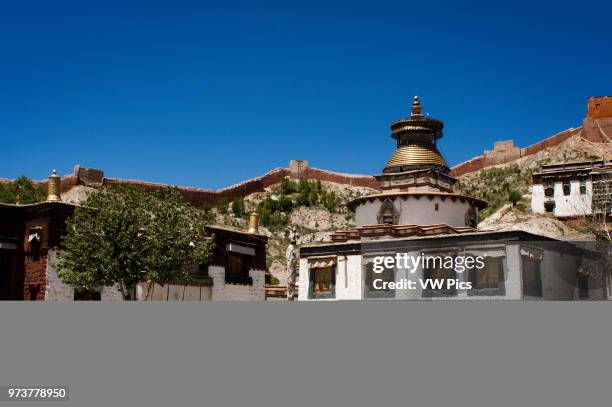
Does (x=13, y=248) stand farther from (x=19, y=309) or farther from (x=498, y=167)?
(x=498, y=167)

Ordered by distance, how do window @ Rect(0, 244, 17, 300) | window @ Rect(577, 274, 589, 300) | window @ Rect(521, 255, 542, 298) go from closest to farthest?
window @ Rect(577, 274, 589, 300) → window @ Rect(521, 255, 542, 298) → window @ Rect(0, 244, 17, 300)

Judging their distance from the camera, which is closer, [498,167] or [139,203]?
[139,203]

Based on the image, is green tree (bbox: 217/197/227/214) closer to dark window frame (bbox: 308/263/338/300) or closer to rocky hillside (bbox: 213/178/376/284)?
rocky hillside (bbox: 213/178/376/284)

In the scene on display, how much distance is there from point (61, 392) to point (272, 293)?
30897 millimetres

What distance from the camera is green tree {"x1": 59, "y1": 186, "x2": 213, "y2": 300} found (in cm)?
3491

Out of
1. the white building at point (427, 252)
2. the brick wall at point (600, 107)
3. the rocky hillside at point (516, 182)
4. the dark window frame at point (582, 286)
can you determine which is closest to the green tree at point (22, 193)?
the white building at point (427, 252)

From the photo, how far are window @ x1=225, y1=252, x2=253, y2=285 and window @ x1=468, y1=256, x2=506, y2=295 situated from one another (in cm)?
1707

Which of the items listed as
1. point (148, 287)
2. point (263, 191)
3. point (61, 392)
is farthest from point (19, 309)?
point (263, 191)

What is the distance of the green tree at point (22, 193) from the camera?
234 feet

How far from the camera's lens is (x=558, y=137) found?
350ft

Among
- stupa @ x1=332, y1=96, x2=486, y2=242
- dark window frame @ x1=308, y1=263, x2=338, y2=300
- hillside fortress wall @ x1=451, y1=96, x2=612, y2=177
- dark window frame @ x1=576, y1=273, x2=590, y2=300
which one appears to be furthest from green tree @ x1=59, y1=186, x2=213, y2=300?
hillside fortress wall @ x1=451, y1=96, x2=612, y2=177

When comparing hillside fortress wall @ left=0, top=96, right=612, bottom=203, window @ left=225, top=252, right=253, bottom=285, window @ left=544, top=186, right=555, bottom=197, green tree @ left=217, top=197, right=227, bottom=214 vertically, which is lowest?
window @ left=225, top=252, right=253, bottom=285

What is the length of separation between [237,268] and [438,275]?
62.3 feet

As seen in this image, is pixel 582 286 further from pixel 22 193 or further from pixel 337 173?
pixel 337 173
